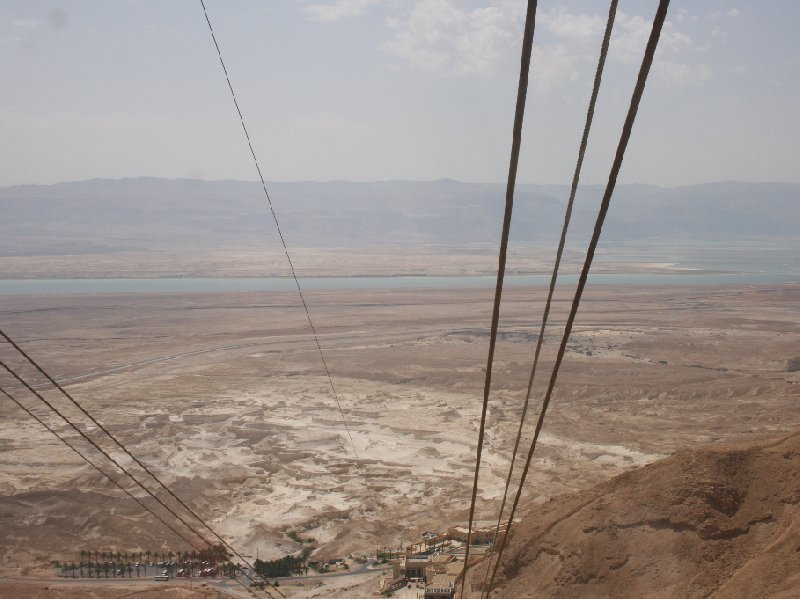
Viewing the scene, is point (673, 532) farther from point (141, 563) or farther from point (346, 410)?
point (346, 410)

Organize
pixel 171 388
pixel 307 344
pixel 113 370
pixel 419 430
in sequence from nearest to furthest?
pixel 419 430 → pixel 171 388 → pixel 113 370 → pixel 307 344

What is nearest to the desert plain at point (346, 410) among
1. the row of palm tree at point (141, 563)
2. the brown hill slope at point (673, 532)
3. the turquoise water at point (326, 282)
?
the row of palm tree at point (141, 563)

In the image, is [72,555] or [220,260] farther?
[220,260]

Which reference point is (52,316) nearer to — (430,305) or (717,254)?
(430,305)

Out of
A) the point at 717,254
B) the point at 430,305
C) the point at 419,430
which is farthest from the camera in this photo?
the point at 717,254

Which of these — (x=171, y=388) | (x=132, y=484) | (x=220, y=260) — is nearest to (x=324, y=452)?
(x=132, y=484)

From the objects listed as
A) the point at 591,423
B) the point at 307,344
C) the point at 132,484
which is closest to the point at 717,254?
the point at 307,344

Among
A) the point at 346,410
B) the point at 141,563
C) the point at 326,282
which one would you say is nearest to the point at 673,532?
the point at 141,563
